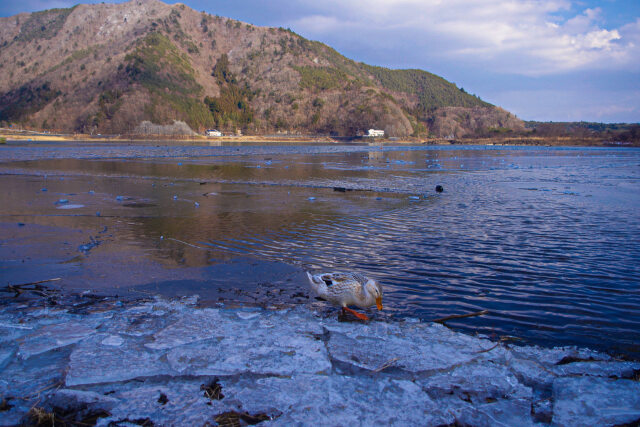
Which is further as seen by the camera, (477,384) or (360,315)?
(360,315)

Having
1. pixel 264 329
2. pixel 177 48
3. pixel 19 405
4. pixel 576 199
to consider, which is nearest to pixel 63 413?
pixel 19 405

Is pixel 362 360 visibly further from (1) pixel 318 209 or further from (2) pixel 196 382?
(1) pixel 318 209

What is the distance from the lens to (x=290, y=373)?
361cm

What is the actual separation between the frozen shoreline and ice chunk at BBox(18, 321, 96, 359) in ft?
0.06


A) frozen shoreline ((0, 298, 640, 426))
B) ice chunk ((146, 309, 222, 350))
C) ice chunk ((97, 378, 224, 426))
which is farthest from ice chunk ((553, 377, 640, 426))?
ice chunk ((146, 309, 222, 350))

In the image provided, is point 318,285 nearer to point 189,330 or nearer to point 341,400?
point 189,330

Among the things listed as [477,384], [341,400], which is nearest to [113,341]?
[341,400]

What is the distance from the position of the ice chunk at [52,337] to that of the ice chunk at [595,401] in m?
4.40

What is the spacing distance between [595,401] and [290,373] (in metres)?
2.46

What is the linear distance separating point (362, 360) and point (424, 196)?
1240cm

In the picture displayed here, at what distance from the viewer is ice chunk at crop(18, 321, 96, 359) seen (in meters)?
3.95

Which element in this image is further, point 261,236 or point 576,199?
point 576,199

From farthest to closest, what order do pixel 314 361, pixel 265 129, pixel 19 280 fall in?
1. pixel 265 129
2. pixel 19 280
3. pixel 314 361

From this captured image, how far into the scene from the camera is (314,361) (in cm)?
383
